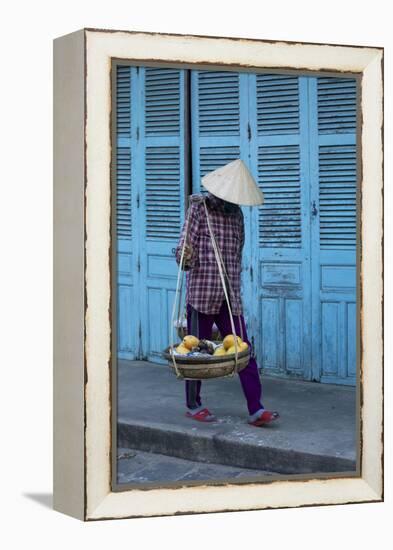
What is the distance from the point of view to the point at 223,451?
330 inches

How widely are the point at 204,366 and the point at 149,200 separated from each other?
2133mm

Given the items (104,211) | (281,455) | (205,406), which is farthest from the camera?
(205,406)

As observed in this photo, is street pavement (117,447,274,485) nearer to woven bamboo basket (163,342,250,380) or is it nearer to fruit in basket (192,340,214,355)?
woven bamboo basket (163,342,250,380)

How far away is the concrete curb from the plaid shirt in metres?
0.88

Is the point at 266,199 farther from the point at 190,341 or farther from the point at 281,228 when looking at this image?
the point at 190,341

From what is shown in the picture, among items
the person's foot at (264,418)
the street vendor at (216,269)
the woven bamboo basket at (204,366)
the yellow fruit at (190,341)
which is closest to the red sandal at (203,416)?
the street vendor at (216,269)

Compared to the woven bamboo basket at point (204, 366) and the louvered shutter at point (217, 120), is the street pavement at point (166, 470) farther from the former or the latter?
the louvered shutter at point (217, 120)

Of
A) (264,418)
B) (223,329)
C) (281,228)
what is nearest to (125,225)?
(281,228)

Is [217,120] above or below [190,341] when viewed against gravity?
above

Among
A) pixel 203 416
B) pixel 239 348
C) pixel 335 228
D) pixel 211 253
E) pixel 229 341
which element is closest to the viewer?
pixel 239 348

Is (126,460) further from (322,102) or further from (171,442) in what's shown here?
(322,102)

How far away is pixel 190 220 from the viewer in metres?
8.31

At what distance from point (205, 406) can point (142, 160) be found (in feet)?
6.27

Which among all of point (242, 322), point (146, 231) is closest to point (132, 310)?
point (146, 231)
